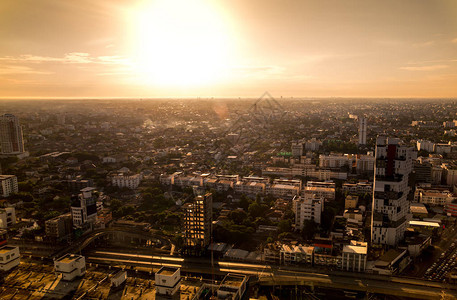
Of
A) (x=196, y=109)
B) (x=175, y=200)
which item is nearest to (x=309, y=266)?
(x=175, y=200)

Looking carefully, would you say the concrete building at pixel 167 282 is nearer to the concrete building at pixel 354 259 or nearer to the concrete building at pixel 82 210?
the concrete building at pixel 354 259

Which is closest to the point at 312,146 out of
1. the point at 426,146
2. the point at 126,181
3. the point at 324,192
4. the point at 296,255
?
the point at 426,146

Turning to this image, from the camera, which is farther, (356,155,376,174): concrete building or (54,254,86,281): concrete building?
(356,155,376,174): concrete building

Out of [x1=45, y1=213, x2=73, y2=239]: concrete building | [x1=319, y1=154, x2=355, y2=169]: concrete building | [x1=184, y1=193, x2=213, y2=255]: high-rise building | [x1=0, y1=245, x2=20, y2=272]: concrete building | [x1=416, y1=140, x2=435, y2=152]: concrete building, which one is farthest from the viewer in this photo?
[x1=416, y1=140, x2=435, y2=152]: concrete building

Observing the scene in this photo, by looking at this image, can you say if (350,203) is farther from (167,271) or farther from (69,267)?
(69,267)

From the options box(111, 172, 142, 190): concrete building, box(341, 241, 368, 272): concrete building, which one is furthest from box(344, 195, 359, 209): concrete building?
box(111, 172, 142, 190): concrete building

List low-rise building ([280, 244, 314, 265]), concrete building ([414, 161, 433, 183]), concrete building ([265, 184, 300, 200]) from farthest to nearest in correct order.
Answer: concrete building ([414, 161, 433, 183])
concrete building ([265, 184, 300, 200])
low-rise building ([280, 244, 314, 265])

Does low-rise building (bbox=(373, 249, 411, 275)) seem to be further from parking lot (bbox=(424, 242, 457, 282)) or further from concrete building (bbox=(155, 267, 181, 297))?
concrete building (bbox=(155, 267, 181, 297))
